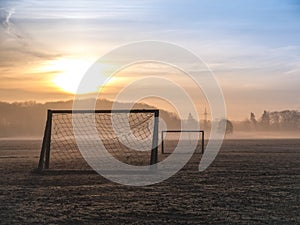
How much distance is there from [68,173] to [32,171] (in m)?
1.54

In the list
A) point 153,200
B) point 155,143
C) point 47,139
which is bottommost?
point 153,200

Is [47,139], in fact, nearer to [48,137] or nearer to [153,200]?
[48,137]

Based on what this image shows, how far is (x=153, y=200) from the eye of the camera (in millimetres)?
11055

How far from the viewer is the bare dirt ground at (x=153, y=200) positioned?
898 cm

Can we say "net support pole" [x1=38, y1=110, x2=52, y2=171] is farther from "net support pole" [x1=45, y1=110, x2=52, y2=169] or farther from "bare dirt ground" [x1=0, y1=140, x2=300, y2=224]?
"bare dirt ground" [x1=0, y1=140, x2=300, y2=224]

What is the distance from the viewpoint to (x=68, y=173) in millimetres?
17453

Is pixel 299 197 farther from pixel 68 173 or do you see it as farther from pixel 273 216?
pixel 68 173

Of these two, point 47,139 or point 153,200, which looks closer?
point 153,200

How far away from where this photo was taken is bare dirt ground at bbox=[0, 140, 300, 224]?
8984 millimetres

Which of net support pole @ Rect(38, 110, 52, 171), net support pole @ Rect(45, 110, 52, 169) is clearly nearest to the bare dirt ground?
net support pole @ Rect(38, 110, 52, 171)

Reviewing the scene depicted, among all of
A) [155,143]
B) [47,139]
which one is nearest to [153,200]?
[155,143]

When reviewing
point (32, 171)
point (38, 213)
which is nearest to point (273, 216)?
point (38, 213)

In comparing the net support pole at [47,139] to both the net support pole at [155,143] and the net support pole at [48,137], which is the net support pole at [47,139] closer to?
the net support pole at [48,137]

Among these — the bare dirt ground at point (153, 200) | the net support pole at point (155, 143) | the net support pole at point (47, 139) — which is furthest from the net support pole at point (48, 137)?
the net support pole at point (155, 143)
